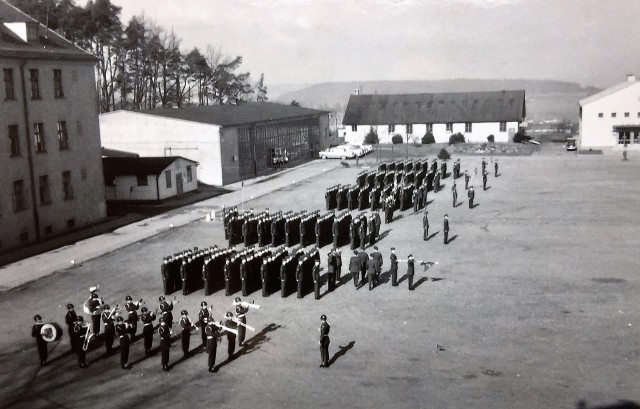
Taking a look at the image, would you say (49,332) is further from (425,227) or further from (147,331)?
(425,227)

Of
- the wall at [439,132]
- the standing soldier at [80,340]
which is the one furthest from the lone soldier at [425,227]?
the wall at [439,132]

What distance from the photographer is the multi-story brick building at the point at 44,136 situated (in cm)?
2606

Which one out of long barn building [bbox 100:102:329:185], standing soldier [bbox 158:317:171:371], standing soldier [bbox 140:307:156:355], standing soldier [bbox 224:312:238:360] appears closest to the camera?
standing soldier [bbox 158:317:171:371]

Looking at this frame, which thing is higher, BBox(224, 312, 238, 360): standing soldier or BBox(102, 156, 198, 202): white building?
BBox(102, 156, 198, 202): white building

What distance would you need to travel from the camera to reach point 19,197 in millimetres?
26672

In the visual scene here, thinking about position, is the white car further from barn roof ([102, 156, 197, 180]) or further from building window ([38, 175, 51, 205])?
building window ([38, 175, 51, 205])

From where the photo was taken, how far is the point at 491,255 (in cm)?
2238

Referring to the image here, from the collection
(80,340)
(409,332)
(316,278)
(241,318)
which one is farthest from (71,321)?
(409,332)

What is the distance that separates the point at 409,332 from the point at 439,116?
57039 millimetres

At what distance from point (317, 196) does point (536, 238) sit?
1382 centimetres

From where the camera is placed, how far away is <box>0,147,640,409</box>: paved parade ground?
12.3 meters

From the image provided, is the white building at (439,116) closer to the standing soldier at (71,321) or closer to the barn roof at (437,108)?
the barn roof at (437,108)

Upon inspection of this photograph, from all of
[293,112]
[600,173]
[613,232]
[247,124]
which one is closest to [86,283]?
[613,232]

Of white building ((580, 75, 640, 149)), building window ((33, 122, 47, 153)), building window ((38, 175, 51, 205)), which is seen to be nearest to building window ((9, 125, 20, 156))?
building window ((33, 122, 47, 153))
